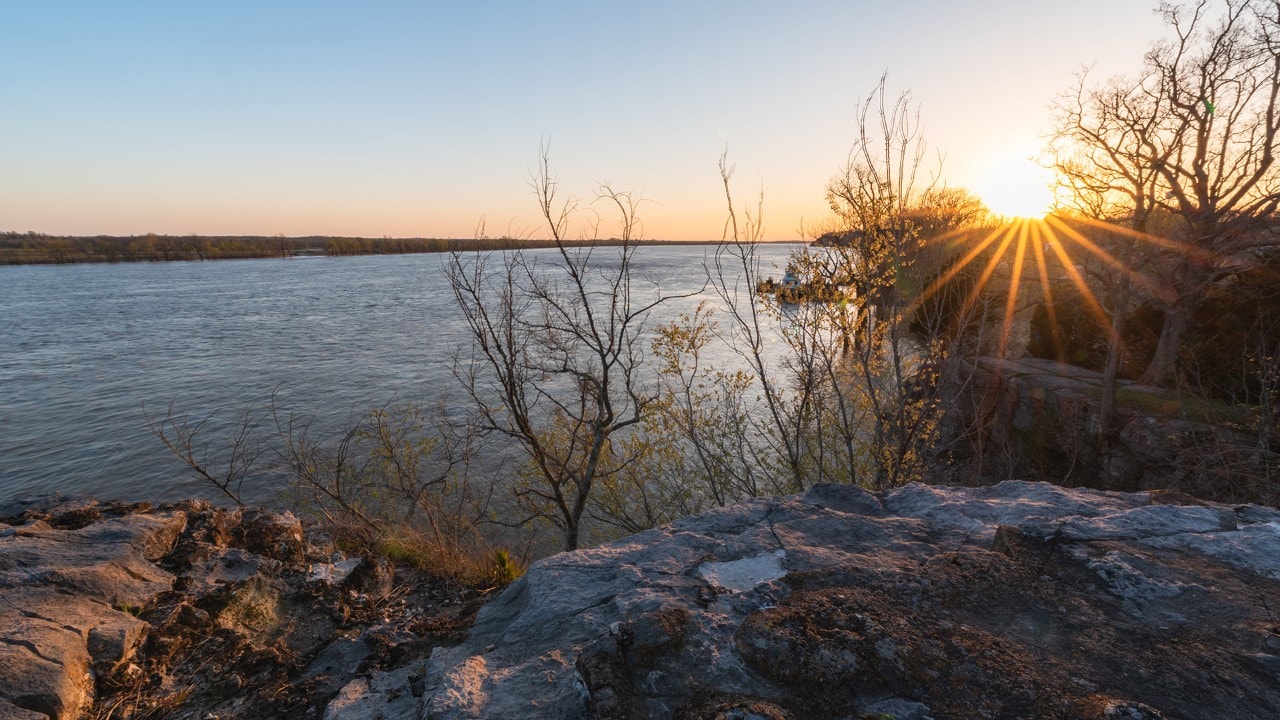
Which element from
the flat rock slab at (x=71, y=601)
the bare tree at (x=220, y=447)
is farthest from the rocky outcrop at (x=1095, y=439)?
the bare tree at (x=220, y=447)

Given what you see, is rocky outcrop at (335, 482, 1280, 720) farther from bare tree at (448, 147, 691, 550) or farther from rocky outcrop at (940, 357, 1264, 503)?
rocky outcrop at (940, 357, 1264, 503)

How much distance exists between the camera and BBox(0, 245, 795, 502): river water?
49.6 ft

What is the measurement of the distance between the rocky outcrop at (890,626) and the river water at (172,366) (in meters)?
4.79

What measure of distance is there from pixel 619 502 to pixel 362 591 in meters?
7.68

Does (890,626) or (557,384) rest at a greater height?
(890,626)

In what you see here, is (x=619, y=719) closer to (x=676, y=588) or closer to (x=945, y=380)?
(x=676, y=588)

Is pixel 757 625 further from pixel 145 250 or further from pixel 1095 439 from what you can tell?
pixel 145 250

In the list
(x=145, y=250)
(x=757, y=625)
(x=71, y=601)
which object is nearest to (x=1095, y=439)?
(x=757, y=625)

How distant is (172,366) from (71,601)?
27294mm

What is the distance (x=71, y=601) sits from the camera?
3.42 m

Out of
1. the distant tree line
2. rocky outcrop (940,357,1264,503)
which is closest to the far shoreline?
the distant tree line

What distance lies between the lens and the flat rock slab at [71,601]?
267 centimetres

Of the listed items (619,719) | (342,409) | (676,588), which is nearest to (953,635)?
(676,588)

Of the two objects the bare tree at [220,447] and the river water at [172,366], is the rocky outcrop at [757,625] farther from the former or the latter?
the bare tree at [220,447]
